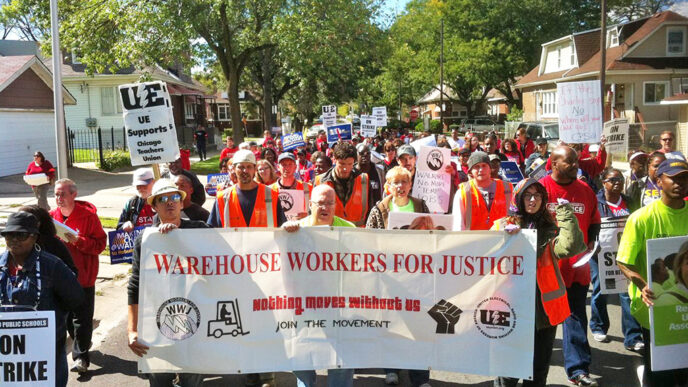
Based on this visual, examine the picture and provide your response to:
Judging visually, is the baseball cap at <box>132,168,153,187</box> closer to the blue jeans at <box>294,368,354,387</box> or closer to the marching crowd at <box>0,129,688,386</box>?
the marching crowd at <box>0,129,688,386</box>

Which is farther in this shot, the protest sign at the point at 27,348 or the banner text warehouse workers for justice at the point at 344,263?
the banner text warehouse workers for justice at the point at 344,263

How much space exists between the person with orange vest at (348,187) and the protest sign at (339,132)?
10349 millimetres

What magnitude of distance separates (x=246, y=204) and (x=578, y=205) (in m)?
2.85

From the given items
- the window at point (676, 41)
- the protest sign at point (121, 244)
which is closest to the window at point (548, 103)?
the window at point (676, 41)

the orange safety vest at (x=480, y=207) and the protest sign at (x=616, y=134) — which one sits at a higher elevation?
the protest sign at (x=616, y=134)

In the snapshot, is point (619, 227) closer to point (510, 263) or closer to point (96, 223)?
point (510, 263)

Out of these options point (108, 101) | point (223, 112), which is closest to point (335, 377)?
point (108, 101)

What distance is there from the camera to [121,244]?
22.5ft

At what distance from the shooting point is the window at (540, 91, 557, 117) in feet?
143

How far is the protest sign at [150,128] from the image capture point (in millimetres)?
7898

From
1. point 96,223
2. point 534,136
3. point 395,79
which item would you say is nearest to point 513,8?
point 395,79

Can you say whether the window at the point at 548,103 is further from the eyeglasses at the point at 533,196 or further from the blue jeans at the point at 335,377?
the blue jeans at the point at 335,377

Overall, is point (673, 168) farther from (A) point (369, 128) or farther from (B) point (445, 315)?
(A) point (369, 128)

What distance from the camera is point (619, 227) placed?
20.6 ft
